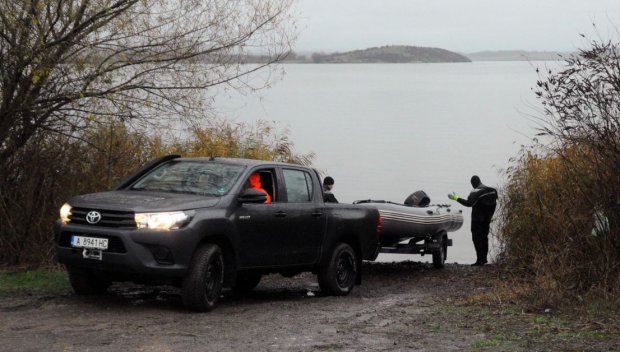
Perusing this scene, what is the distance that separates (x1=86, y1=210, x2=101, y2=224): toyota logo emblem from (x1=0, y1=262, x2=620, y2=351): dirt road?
100cm

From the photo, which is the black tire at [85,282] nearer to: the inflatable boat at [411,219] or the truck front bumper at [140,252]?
the truck front bumper at [140,252]

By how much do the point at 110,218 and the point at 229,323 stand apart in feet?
5.75

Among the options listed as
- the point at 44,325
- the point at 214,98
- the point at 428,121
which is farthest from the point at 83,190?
the point at 428,121

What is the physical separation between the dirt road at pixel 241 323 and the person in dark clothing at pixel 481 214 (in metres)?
7.00

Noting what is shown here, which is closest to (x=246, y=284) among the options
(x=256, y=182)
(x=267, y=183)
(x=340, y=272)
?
(x=340, y=272)

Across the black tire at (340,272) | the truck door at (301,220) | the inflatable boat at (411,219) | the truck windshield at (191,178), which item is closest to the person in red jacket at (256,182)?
the truck windshield at (191,178)

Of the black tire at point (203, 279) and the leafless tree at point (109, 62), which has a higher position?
the leafless tree at point (109, 62)

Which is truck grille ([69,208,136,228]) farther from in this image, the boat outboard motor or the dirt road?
the boat outboard motor

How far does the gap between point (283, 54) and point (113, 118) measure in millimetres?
3001

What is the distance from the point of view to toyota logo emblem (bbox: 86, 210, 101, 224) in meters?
11.4

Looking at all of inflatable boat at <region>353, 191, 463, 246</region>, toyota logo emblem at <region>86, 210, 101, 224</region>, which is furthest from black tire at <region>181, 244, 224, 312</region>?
inflatable boat at <region>353, 191, 463, 246</region>

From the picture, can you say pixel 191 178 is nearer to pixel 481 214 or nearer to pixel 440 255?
pixel 440 255

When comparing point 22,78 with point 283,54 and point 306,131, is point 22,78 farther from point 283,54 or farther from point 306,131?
point 306,131

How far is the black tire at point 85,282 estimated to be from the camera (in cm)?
1229
